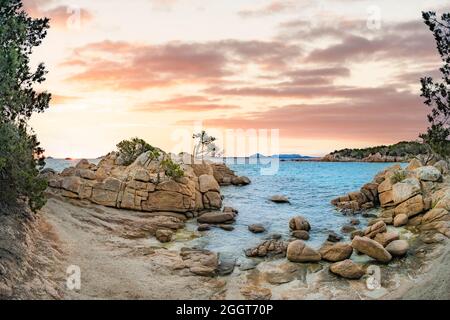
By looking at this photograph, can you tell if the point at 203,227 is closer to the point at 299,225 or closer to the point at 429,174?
the point at 299,225

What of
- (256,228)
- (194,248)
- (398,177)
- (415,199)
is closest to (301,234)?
(256,228)

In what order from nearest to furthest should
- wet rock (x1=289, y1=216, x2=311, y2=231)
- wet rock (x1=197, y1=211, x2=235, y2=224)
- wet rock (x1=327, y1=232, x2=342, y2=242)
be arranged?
wet rock (x1=327, y1=232, x2=342, y2=242) → wet rock (x1=289, y1=216, x2=311, y2=231) → wet rock (x1=197, y1=211, x2=235, y2=224)

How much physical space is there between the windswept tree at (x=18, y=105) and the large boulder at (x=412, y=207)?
23698 mm

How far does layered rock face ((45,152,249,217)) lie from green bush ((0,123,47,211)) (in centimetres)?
854

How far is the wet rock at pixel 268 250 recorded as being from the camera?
22.9m

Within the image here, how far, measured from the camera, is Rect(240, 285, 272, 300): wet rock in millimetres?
17312

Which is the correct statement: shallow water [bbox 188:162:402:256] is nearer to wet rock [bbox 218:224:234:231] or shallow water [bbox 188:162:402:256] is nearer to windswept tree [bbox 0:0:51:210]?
wet rock [bbox 218:224:234:231]

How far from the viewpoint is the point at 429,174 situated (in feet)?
101

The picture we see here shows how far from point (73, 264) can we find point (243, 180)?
1779 inches

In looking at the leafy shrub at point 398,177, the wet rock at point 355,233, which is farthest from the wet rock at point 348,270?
the leafy shrub at point 398,177

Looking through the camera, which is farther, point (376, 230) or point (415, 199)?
point (415, 199)

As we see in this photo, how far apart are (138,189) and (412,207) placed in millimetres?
19933

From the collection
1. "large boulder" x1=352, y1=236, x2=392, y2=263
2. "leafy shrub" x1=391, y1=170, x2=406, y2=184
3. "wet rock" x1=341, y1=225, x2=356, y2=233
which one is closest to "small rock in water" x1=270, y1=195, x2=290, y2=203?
"leafy shrub" x1=391, y1=170, x2=406, y2=184

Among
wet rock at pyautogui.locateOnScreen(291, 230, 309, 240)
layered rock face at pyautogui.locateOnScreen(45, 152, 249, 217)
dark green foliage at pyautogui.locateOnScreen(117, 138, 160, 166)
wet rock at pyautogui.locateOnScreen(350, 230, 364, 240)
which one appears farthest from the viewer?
dark green foliage at pyautogui.locateOnScreen(117, 138, 160, 166)
